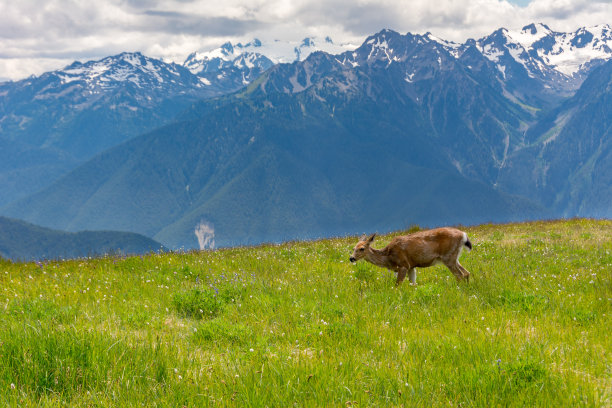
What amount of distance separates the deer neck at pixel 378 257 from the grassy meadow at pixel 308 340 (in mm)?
445

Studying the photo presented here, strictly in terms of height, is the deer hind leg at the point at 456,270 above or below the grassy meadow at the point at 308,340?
above

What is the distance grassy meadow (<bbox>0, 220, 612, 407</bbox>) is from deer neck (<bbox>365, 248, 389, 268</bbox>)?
1.46 ft

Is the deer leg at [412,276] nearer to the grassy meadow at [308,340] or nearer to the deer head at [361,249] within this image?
the grassy meadow at [308,340]

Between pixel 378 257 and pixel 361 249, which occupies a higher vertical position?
pixel 361 249

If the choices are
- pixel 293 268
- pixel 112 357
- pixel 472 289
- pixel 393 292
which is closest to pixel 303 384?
pixel 112 357

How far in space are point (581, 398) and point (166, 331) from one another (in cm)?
567

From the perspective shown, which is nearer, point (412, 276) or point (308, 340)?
point (308, 340)

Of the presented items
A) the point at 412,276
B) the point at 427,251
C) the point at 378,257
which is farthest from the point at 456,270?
the point at 378,257

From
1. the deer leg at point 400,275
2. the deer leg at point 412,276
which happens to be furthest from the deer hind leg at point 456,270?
the deer leg at point 400,275

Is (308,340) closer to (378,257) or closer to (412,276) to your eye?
(412,276)

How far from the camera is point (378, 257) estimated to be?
11.1m

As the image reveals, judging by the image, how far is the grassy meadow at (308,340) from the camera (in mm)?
4355

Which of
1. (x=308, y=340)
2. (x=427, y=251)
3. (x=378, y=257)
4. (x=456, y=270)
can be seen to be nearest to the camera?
(x=308, y=340)

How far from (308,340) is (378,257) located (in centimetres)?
516
